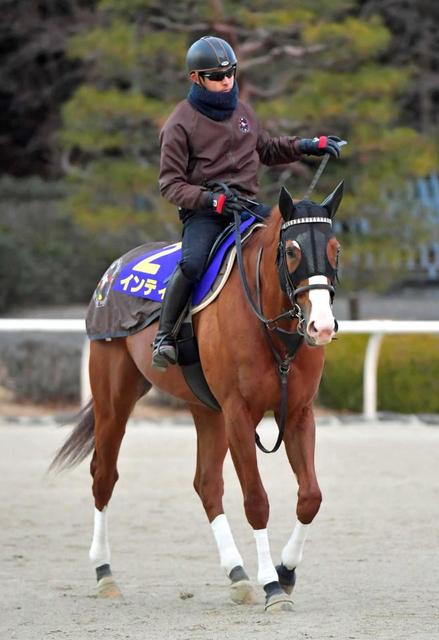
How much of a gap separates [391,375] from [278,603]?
7.32m

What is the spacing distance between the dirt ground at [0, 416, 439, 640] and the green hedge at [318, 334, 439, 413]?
0.90m

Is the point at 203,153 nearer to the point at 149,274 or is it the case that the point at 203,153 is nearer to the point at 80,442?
the point at 149,274

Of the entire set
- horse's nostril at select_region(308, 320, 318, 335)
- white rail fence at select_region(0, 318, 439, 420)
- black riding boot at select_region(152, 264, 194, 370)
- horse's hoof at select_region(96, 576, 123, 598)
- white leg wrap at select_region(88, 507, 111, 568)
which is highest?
horse's nostril at select_region(308, 320, 318, 335)

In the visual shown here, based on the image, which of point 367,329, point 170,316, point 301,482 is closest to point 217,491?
point 301,482

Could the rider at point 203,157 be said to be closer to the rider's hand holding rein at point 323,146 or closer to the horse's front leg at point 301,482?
the rider's hand holding rein at point 323,146

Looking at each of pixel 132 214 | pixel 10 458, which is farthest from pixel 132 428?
pixel 132 214

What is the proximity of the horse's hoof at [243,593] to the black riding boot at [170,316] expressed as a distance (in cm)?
97

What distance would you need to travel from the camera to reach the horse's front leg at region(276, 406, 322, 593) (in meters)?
5.80

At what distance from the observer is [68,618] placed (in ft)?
19.1

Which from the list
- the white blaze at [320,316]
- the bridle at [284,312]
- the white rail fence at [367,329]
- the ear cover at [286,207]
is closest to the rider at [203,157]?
the bridle at [284,312]

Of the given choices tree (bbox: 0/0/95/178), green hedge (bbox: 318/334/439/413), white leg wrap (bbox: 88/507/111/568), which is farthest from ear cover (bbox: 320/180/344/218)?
tree (bbox: 0/0/95/178)

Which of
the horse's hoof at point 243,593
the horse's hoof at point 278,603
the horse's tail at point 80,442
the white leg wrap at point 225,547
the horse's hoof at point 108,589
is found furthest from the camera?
the horse's tail at point 80,442

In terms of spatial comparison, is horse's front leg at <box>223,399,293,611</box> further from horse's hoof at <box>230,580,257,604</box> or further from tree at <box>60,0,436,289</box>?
tree at <box>60,0,436,289</box>

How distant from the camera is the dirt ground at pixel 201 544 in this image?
5562 mm
